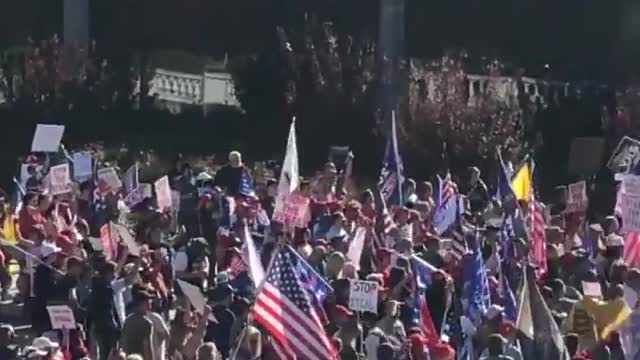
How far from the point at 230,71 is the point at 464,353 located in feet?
81.8

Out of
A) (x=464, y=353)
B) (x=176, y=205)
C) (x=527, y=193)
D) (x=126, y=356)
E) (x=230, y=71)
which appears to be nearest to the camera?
(x=126, y=356)

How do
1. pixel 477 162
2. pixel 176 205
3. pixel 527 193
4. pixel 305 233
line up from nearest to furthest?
pixel 305 233 < pixel 527 193 < pixel 176 205 < pixel 477 162

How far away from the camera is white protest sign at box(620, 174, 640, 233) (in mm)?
16703

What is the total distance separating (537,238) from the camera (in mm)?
18875

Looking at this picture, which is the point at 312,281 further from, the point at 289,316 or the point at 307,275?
the point at 289,316

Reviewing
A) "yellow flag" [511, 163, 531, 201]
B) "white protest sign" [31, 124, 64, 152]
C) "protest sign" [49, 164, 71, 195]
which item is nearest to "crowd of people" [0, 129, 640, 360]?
"protest sign" [49, 164, 71, 195]

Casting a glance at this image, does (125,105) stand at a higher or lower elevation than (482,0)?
lower

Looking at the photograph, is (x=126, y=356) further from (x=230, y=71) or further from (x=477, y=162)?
(x=230, y=71)

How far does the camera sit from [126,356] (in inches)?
547

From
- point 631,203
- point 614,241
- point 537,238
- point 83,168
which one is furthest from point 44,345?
point 83,168

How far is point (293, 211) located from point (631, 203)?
4.07 m

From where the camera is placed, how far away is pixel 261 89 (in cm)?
3844

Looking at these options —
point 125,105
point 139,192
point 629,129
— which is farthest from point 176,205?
point 125,105

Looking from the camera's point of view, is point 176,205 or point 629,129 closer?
point 176,205
